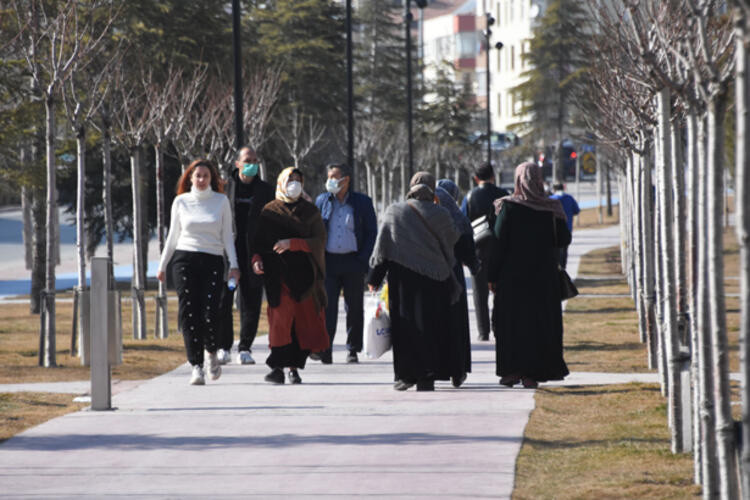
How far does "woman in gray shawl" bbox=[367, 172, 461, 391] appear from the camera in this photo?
11297mm

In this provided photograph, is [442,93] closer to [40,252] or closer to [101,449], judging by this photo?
[40,252]

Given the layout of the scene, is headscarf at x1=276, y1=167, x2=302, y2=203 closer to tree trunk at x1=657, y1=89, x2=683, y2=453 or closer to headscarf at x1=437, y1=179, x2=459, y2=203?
headscarf at x1=437, y1=179, x2=459, y2=203

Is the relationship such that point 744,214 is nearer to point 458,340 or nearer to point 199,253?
point 458,340

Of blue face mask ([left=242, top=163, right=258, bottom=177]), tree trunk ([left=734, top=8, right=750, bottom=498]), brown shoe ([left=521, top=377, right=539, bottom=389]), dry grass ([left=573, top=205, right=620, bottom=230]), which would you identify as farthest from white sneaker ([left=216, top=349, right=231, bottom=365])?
dry grass ([left=573, top=205, right=620, bottom=230])

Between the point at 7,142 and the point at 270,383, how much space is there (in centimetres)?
1010

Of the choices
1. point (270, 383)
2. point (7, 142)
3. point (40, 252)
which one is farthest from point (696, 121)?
point (40, 252)

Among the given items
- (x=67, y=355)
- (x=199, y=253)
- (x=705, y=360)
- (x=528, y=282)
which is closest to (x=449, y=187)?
(x=528, y=282)

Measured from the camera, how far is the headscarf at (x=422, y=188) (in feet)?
37.3

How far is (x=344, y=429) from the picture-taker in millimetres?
9172

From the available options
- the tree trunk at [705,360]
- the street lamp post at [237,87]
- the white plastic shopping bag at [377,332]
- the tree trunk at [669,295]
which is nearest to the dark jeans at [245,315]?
the white plastic shopping bag at [377,332]

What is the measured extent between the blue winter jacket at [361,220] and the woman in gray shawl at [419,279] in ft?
7.06

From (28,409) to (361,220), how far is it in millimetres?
4069

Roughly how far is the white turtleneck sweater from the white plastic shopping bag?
3.72 ft

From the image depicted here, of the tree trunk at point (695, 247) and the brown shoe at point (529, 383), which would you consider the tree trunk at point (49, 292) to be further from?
the tree trunk at point (695, 247)
